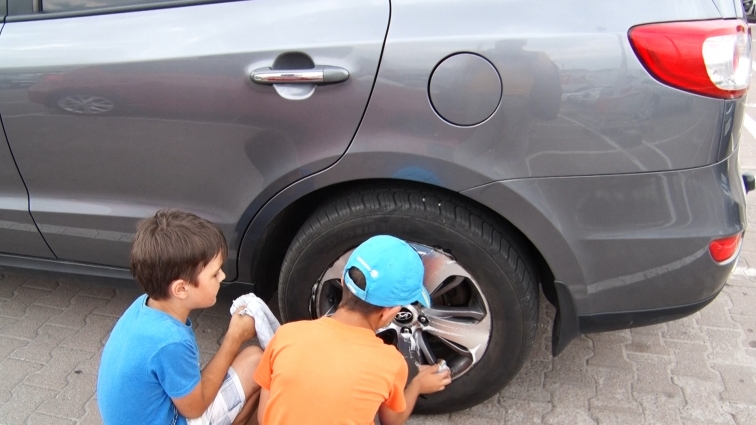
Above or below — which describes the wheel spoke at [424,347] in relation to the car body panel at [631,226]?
below

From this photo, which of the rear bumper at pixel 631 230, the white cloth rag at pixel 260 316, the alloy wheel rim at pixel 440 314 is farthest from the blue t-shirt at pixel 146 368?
the rear bumper at pixel 631 230

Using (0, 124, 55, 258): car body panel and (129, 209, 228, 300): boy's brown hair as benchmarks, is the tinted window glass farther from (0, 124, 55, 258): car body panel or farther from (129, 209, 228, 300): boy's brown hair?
(129, 209, 228, 300): boy's brown hair

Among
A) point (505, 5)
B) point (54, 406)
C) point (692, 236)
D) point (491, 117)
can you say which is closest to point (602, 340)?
point (692, 236)

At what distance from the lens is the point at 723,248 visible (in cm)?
172

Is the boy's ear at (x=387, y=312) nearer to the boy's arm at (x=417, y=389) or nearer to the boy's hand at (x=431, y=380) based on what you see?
the boy's arm at (x=417, y=389)

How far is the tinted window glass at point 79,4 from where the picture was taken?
1976 mm

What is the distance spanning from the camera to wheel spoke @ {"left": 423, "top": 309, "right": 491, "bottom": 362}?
1.95 metres

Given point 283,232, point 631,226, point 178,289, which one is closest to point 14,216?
point 283,232

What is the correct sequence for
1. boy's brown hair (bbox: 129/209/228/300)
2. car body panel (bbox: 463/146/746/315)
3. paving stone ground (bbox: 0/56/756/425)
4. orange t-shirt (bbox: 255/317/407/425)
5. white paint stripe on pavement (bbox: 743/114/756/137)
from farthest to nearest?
white paint stripe on pavement (bbox: 743/114/756/137)
paving stone ground (bbox: 0/56/756/425)
car body panel (bbox: 463/146/746/315)
boy's brown hair (bbox: 129/209/228/300)
orange t-shirt (bbox: 255/317/407/425)

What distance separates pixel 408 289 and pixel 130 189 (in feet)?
3.68

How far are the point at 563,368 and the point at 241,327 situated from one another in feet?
4.29

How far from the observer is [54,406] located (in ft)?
7.32

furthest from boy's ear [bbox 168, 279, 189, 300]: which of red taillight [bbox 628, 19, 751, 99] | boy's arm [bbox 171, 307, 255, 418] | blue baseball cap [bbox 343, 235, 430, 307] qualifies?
red taillight [bbox 628, 19, 751, 99]

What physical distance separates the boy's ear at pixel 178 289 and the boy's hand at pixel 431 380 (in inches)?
28.7
